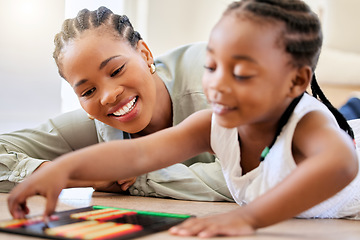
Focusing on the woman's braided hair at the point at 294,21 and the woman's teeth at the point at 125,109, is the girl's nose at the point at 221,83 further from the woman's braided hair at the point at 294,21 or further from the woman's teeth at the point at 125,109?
the woman's teeth at the point at 125,109

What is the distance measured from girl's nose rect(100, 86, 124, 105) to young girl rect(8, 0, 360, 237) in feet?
0.99

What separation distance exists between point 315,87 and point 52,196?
0.60 meters

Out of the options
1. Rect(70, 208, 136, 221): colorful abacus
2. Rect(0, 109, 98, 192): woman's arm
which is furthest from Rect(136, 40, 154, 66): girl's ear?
Rect(70, 208, 136, 221): colorful abacus

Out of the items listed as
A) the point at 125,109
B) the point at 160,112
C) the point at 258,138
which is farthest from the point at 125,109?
the point at 258,138

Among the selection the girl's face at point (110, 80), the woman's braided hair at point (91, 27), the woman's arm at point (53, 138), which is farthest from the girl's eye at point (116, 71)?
the woman's arm at point (53, 138)

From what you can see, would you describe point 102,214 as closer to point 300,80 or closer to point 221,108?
point 221,108

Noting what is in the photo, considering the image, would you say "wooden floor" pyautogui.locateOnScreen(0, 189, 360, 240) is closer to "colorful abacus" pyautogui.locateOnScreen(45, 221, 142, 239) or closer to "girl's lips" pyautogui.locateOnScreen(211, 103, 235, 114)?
"colorful abacus" pyautogui.locateOnScreen(45, 221, 142, 239)

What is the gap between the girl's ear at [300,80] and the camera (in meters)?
0.83

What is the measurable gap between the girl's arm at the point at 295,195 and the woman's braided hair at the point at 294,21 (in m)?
0.14

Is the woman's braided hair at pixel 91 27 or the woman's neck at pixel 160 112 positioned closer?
the woman's braided hair at pixel 91 27

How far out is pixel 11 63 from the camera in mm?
1982

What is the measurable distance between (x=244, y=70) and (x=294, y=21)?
0.43 ft

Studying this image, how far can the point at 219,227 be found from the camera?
2.39ft

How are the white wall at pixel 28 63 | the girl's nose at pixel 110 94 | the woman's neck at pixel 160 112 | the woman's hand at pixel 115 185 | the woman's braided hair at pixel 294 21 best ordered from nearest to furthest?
1. the woman's braided hair at pixel 294 21
2. the girl's nose at pixel 110 94
3. the woman's hand at pixel 115 185
4. the woman's neck at pixel 160 112
5. the white wall at pixel 28 63
